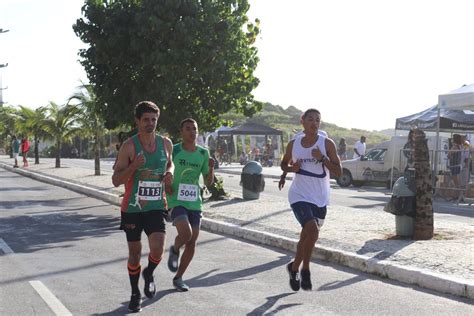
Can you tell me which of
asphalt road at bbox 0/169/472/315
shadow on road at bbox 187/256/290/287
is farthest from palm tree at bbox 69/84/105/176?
shadow on road at bbox 187/256/290/287

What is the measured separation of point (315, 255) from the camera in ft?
31.1

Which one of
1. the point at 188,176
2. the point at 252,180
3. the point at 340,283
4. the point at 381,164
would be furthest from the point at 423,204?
the point at 381,164

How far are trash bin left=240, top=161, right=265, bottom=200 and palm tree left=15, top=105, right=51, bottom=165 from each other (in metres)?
21.8

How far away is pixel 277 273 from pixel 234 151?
43045 millimetres

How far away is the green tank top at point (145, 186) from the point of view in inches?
243

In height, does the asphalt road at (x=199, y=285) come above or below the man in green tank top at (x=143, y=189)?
below

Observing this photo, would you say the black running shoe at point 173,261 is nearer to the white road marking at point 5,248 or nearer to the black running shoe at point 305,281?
the black running shoe at point 305,281

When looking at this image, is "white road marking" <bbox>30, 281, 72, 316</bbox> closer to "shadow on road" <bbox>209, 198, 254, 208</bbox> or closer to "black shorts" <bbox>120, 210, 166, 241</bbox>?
"black shorts" <bbox>120, 210, 166, 241</bbox>

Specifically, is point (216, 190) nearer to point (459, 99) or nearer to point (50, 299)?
point (459, 99)

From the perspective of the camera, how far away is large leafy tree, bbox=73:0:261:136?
15617mm

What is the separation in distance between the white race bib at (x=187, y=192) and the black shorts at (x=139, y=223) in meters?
0.91

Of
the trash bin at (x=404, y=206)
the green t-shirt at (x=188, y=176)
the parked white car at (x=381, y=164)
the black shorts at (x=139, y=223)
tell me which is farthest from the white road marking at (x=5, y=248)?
the parked white car at (x=381, y=164)

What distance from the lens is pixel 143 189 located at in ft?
20.3

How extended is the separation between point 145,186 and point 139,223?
0.35m
